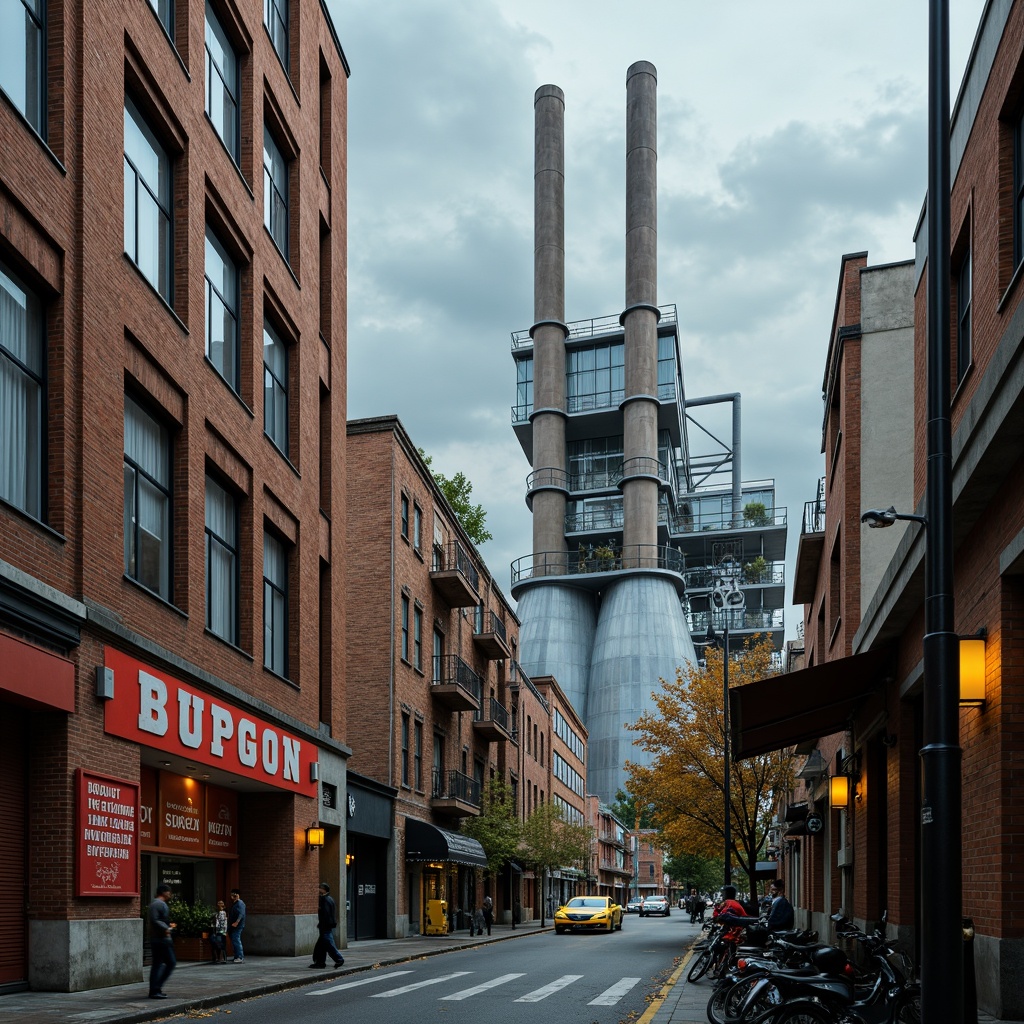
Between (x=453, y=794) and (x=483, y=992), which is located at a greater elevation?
(x=483, y=992)

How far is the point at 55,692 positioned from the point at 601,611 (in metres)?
80.7

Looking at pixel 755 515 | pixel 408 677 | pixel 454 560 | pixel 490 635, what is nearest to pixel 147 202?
pixel 408 677

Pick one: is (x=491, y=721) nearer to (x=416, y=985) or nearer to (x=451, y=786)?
(x=451, y=786)

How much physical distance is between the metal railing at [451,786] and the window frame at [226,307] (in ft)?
71.3

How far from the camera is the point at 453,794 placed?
44.7 m

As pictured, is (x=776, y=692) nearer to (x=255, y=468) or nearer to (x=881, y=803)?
(x=881, y=803)

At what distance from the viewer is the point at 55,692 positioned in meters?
16.2

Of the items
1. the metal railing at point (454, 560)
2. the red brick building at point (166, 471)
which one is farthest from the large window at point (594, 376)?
the red brick building at point (166, 471)

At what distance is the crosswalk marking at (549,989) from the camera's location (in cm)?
1822

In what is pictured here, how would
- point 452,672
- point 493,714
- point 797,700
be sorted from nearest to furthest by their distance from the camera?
point 797,700
point 452,672
point 493,714

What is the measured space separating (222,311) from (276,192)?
511 centimetres

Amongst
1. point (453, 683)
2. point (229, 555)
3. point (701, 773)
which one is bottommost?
point (701, 773)

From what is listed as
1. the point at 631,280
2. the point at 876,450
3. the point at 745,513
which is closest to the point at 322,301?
the point at 876,450

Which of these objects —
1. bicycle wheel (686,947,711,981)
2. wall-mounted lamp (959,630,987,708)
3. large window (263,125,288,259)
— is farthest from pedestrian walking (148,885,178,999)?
large window (263,125,288,259)
